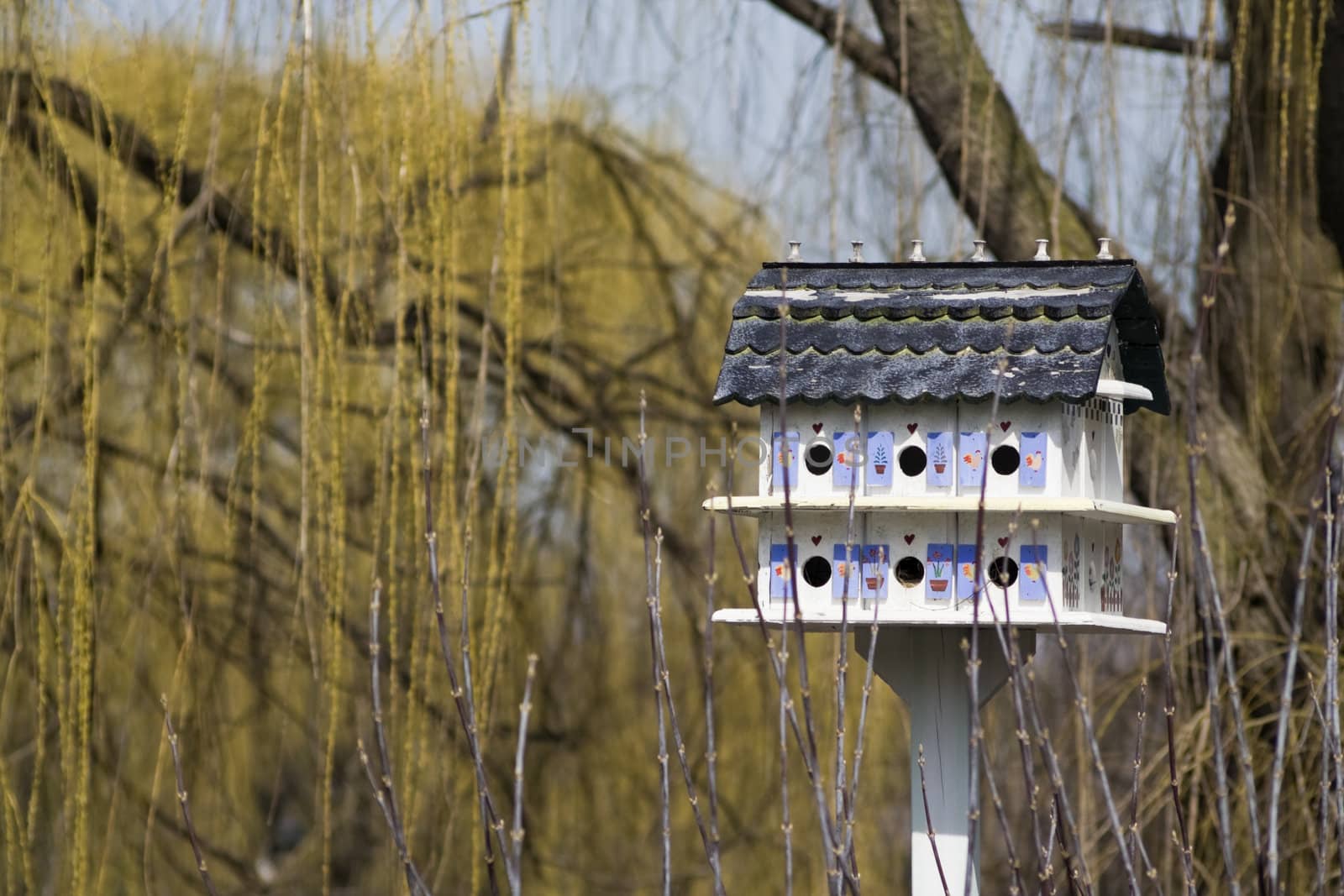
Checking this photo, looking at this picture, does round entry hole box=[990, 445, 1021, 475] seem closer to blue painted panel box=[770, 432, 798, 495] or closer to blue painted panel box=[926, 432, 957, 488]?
blue painted panel box=[926, 432, 957, 488]

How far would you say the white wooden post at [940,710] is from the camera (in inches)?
63.7

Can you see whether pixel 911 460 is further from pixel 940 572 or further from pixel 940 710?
pixel 940 710

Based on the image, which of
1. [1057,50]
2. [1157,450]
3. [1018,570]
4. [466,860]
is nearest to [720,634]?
[466,860]

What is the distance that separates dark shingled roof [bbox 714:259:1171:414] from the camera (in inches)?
58.9

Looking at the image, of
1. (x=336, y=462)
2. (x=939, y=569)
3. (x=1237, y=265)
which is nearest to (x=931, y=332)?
(x=939, y=569)

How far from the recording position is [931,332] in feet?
5.04

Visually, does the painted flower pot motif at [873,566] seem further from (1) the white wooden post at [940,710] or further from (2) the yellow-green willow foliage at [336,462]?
(2) the yellow-green willow foliage at [336,462]

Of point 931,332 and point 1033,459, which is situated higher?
point 931,332

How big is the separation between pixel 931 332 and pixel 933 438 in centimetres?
9

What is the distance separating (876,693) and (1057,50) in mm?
990

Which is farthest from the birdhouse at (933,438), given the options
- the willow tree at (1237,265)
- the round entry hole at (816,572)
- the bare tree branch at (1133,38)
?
the bare tree branch at (1133,38)

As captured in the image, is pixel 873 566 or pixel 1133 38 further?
pixel 1133 38

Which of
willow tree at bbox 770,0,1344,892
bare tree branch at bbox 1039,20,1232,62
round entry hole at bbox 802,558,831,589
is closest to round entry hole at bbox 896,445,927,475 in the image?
round entry hole at bbox 802,558,831,589

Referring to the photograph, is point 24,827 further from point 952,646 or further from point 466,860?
point 952,646
